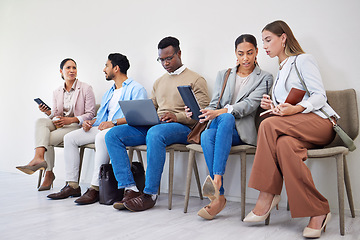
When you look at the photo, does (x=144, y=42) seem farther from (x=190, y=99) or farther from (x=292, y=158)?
(x=292, y=158)

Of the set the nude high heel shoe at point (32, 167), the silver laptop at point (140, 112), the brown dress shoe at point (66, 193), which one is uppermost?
the silver laptop at point (140, 112)

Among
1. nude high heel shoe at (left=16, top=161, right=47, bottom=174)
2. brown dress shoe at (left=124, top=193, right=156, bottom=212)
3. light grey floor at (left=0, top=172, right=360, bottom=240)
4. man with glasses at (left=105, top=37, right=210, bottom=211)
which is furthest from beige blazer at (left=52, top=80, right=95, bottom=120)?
brown dress shoe at (left=124, top=193, right=156, bottom=212)

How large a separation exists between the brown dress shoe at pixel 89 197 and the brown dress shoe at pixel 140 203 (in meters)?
0.43

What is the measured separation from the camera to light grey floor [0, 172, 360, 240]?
174 cm

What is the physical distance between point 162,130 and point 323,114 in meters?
1.03

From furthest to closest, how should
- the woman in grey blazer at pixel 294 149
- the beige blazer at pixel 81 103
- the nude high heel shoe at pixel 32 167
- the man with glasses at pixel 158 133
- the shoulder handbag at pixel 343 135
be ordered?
the beige blazer at pixel 81 103 → the nude high heel shoe at pixel 32 167 → the man with glasses at pixel 158 133 → the shoulder handbag at pixel 343 135 → the woman in grey blazer at pixel 294 149

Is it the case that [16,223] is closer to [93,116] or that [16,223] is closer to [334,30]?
[93,116]

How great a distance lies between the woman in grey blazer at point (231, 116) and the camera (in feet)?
6.71

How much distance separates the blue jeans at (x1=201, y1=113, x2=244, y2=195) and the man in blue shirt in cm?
92

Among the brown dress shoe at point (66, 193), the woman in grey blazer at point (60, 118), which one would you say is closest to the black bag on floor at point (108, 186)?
the brown dress shoe at point (66, 193)

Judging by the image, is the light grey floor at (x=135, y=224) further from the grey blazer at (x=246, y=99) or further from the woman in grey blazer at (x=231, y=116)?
the grey blazer at (x=246, y=99)

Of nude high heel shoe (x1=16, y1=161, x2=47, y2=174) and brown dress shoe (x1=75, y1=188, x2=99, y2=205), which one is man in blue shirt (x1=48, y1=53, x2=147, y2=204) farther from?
nude high heel shoe (x1=16, y1=161, x2=47, y2=174)

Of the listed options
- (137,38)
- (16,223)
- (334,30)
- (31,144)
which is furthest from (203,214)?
(31,144)

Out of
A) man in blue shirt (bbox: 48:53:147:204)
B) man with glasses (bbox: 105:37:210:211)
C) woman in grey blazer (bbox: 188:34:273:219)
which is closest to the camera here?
woman in grey blazer (bbox: 188:34:273:219)
